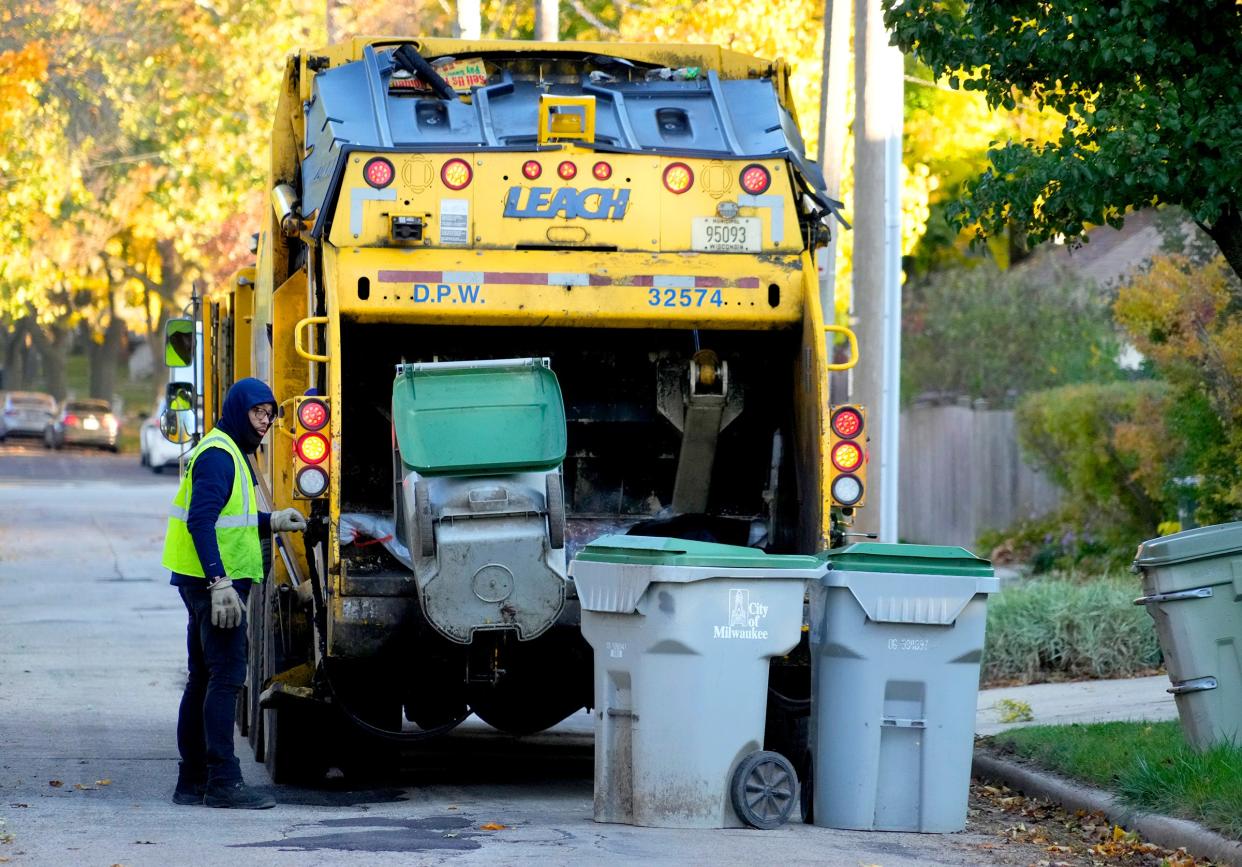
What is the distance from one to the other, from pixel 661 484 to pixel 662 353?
596 mm

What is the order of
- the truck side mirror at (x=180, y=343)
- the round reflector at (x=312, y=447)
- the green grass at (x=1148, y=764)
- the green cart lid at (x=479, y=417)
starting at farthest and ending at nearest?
the truck side mirror at (x=180, y=343) < the round reflector at (x=312, y=447) < the green cart lid at (x=479, y=417) < the green grass at (x=1148, y=764)

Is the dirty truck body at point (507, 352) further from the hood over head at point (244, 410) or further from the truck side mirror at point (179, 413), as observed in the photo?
the truck side mirror at point (179, 413)

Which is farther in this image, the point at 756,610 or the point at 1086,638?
the point at 1086,638

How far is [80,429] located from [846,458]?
138 ft

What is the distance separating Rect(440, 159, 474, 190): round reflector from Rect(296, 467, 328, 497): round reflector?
4.11 ft

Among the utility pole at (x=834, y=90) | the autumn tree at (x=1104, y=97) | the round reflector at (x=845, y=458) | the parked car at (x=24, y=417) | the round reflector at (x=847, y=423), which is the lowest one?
the round reflector at (x=845, y=458)

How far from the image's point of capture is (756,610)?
6.89 meters

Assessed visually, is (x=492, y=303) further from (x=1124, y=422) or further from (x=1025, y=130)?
(x=1025, y=130)

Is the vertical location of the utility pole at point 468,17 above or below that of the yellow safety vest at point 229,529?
above

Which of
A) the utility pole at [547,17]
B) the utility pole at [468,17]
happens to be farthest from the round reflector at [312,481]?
the utility pole at [468,17]

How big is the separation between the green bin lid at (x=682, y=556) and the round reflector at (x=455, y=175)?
1.65m

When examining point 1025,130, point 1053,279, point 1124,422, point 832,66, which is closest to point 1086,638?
point 1124,422

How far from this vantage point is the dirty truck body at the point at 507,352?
291 inches

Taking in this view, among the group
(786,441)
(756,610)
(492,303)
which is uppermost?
(492,303)
